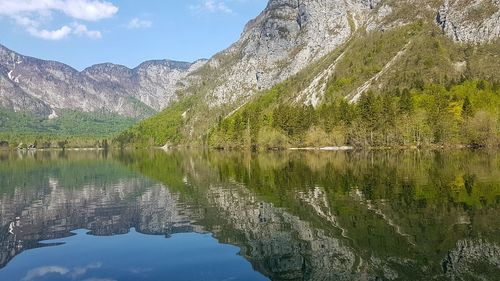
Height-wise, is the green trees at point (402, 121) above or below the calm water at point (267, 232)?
above

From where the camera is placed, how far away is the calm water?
23.8 m

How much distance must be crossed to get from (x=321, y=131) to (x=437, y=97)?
131 feet

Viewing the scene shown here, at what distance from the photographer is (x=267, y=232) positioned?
32.1 metres

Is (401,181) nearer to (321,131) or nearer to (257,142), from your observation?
(321,131)

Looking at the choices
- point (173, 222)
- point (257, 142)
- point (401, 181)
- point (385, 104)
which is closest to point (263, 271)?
point (173, 222)

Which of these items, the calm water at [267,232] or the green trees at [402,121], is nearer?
the calm water at [267,232]

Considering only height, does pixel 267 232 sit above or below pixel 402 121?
below

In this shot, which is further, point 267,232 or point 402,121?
point 402,121

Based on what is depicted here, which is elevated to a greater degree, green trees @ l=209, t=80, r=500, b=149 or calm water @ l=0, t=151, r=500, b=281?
green trees @ l=209, t=80, r=500, b=149

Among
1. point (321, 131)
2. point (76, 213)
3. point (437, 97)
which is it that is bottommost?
point (76, 213)

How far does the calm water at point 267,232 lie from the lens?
23.8 m

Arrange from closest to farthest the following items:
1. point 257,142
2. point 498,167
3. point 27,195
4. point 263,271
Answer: point 263,271 → point 27,195 → point 498,167 → point 257,142

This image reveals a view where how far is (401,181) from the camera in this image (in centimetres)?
5525

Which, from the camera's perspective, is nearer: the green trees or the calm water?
the calm water
